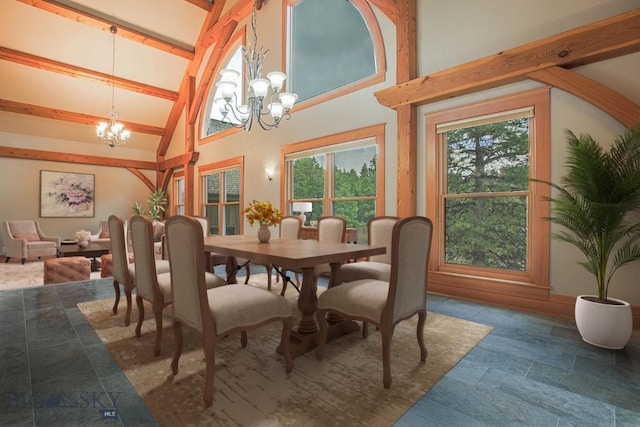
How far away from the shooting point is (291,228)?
3.89 meters

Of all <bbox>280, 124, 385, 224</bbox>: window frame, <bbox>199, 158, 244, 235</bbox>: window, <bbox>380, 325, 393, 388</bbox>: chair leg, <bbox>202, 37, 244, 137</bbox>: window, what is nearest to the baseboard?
<bbox>280, 124, 385, 224</bbox>: window frame

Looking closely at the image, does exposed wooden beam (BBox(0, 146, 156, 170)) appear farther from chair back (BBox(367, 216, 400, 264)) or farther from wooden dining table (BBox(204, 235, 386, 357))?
chair back (BBox(367, 216, 400, 264))

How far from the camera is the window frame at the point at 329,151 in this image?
4.21 m

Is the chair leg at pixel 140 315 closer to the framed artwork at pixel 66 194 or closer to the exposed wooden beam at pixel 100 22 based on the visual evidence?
the exposed wooden beam at pixel 100 22

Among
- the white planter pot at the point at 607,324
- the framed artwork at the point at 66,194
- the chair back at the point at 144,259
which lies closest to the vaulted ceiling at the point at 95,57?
the framed artwork at the point at 66,194

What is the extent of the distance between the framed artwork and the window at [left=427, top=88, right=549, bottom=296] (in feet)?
29.6

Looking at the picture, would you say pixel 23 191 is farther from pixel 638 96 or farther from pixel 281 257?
pixel 638 96

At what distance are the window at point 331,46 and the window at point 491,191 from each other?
146cm

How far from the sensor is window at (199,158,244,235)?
693cm

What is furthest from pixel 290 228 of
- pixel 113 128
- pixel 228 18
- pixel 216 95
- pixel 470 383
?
pixel 228 18

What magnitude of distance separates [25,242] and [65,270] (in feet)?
10.2

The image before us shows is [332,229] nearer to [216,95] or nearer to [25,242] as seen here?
[216,95]

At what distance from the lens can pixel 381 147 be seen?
4191mm

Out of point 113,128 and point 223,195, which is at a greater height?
point 113,128
